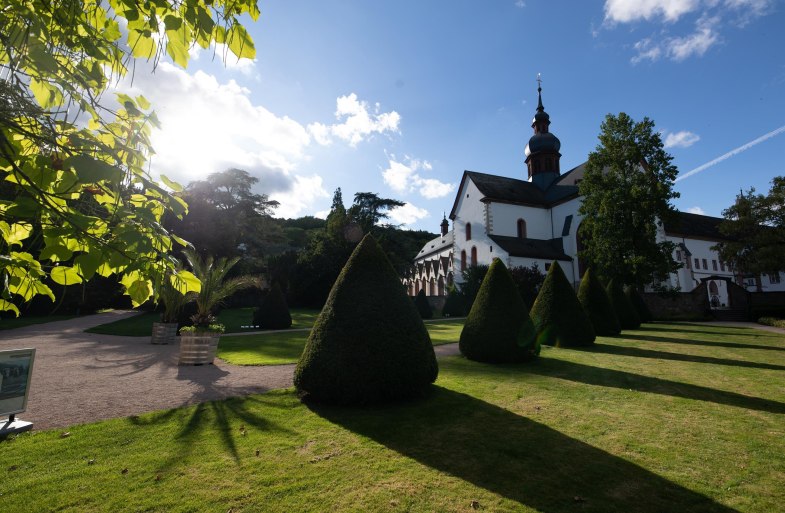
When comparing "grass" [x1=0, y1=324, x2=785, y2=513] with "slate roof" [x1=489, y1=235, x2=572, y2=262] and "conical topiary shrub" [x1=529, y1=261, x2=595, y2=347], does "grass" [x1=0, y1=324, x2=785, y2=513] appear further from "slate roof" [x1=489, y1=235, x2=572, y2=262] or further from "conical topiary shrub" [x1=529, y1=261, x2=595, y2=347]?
"slate roof" [x1=489, y1=235, x2=572, y2=262]

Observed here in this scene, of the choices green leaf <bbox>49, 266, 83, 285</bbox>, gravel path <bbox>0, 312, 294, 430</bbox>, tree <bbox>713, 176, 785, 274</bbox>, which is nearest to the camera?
green leaf <bbox>49, 266, 83, 285</bbox>

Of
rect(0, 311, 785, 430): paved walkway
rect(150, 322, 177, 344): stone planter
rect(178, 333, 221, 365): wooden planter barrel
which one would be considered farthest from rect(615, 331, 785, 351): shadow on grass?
rect(150, 322, 177, 344): stone planter

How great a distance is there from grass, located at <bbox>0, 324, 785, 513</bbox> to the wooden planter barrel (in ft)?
14.6

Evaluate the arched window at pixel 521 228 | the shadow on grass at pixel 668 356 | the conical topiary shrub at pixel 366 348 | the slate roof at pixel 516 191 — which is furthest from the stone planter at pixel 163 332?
the arched window at pixel 521 228

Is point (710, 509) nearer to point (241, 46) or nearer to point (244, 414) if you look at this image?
point (241, 46)

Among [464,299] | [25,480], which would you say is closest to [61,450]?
[25,480]

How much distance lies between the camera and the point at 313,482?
12.4ft

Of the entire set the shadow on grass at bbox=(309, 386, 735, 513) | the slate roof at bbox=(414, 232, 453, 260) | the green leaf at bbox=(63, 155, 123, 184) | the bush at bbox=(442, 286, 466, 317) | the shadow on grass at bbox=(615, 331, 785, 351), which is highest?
the slate roof at bbox=(414, 232, 453, 260)

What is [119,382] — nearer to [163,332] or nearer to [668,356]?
[163,332]

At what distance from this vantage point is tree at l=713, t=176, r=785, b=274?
27.6 meters

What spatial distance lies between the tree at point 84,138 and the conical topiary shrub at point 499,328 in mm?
9084

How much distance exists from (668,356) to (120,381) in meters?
14.9

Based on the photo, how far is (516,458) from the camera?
14.4 ft

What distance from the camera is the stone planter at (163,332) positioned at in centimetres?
1412
